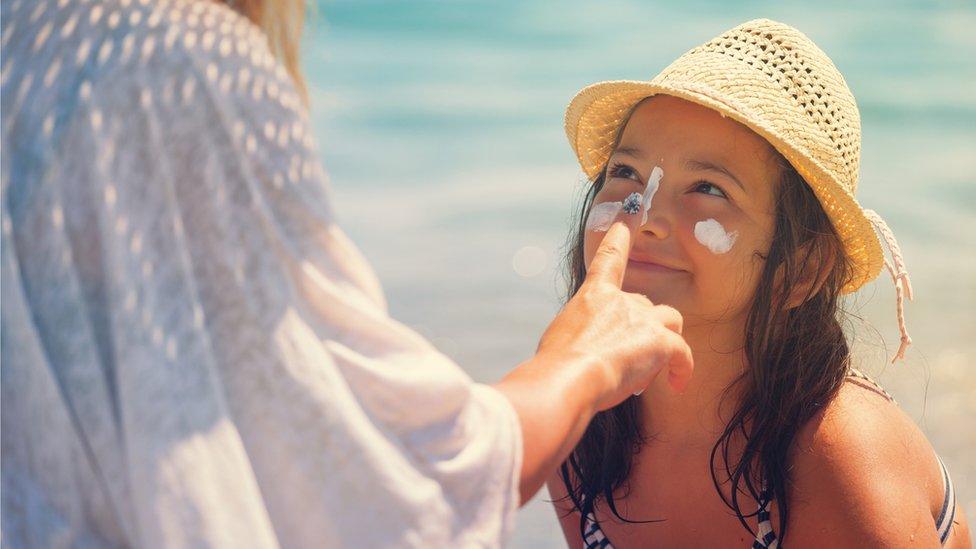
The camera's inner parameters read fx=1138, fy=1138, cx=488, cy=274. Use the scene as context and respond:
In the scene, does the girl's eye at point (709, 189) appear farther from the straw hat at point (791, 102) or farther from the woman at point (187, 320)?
the woman at point (187, 320)

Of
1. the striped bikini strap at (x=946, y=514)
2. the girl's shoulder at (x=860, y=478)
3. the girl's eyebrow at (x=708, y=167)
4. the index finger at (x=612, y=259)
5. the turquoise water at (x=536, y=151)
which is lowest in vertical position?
the turquoise water at (x=536, y=151)

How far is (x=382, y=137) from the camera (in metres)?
10.1

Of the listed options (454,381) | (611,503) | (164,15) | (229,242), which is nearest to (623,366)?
(454,381)

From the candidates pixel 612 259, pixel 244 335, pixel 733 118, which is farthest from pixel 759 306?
pixel 244 335

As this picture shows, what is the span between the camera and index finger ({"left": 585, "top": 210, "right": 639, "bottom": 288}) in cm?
253

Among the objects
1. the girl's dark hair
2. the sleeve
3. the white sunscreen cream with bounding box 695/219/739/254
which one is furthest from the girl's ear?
the sleeve

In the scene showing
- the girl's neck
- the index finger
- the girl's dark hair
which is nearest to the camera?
the index finger

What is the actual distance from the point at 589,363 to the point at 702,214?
3.99 feet

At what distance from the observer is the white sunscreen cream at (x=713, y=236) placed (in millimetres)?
3145

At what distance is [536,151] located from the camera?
32.4 ft

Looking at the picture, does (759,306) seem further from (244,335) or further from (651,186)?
(244,335)

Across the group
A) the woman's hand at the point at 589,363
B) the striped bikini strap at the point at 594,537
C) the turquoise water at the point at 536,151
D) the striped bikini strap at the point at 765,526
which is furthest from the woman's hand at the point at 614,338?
the turquoise water at the point at 536,151


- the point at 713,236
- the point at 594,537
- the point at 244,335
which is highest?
the point at 244,335

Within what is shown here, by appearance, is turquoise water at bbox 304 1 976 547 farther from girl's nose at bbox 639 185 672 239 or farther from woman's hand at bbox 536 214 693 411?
woman's hand at bbox 536 214 693 411
